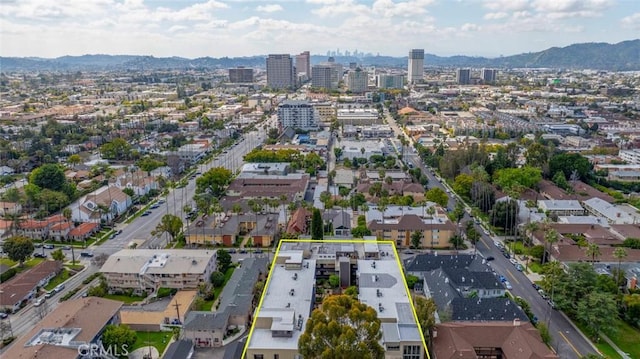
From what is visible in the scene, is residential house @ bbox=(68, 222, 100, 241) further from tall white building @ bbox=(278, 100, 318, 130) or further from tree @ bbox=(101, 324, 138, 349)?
tall white building @ bbox=(278, 100, 318, 130)

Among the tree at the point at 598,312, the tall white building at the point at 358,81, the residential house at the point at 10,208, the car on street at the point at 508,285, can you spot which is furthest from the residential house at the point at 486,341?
the tall white building at the point at 358,81

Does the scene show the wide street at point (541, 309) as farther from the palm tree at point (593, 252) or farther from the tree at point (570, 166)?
the tree at point (570, 166)

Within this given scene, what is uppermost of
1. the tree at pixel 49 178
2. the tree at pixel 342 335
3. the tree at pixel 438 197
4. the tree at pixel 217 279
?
the tree at pixel 342 335

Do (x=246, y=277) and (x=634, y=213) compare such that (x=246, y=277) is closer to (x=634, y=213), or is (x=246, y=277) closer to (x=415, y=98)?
(x=634, y=213)

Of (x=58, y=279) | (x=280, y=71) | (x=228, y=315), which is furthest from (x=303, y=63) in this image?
(x=228, y=315)

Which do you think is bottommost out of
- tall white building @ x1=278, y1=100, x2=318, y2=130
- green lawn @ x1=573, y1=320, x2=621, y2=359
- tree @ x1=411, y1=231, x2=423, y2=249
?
green lawn @ x1=573, y1=320, x2=621, y2=359

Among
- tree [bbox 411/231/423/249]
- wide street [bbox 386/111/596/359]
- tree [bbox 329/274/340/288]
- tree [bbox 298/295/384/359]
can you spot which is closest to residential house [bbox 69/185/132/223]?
tree [bbox 329/274/340/288]
